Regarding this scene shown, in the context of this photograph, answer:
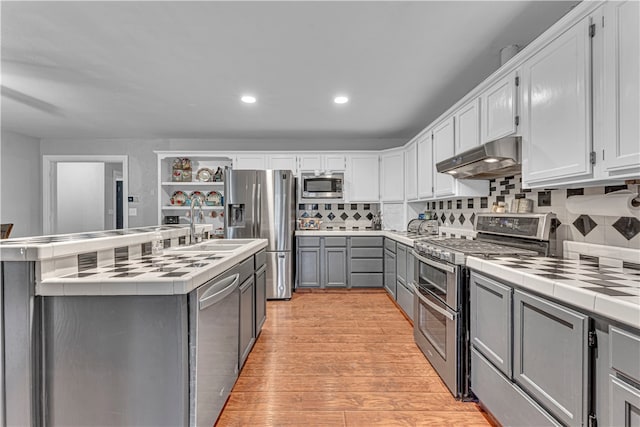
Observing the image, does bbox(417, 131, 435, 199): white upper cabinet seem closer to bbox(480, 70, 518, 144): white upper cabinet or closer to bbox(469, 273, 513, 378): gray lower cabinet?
bbox(480, 70, 518, 144): white upper cabinet

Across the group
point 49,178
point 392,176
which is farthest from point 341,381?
point 49,178

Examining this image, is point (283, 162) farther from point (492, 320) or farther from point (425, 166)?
point (492, 320)

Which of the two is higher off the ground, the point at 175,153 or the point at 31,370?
the point at 175,153

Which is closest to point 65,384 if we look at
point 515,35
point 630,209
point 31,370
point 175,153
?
point 31,370

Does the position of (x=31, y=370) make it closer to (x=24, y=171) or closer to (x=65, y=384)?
(x=65, y=384)

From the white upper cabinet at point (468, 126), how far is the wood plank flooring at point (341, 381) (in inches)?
70.2

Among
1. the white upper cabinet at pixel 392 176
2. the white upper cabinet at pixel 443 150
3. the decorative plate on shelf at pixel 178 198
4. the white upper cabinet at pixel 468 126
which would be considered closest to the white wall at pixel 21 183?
the decorative plate on shelf at pixel 178 198

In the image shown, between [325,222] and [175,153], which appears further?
[325,222]

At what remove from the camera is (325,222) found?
5.13 m

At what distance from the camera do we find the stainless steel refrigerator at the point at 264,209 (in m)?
4.20

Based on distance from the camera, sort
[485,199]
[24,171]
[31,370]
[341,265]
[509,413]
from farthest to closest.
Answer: [24,171] → [341,265] → [485,199] → [509,413] → [31,370]

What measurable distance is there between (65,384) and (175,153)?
157 inches

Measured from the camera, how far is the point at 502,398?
1543 millimetres

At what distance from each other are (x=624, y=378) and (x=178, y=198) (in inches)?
208
